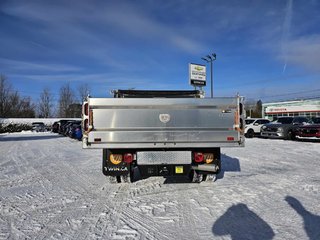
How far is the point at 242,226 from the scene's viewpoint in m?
4.23

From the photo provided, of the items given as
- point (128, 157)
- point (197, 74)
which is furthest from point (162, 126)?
point (197, 74)

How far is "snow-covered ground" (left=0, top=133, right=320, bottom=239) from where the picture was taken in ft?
13.3

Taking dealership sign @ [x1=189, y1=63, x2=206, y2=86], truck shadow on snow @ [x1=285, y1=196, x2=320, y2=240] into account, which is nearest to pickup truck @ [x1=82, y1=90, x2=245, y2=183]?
truck shadow on snow @ [x1=285, y1=196, x2=320, y2=240]

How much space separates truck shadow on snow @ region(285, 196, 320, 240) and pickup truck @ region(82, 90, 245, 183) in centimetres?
145

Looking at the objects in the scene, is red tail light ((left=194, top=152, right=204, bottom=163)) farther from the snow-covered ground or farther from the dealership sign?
the dealership sign

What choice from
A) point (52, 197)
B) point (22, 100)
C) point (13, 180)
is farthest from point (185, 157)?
point (22, 100)

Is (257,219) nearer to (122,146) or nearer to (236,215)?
(236,215)

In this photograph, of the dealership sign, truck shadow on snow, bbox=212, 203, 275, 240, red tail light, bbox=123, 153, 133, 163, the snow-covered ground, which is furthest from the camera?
the dealership sign

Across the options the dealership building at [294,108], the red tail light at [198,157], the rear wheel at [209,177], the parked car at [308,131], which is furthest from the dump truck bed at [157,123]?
the dealership building at [294,108]

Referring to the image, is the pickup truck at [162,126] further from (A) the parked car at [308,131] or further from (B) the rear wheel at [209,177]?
(A) the parked car at [308,131]

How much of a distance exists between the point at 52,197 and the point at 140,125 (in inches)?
90.8

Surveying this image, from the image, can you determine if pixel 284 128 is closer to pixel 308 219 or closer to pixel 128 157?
pixel 128 157

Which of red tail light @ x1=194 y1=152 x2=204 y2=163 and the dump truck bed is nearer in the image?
the dump truck bed

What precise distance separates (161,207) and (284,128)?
17999 mm
